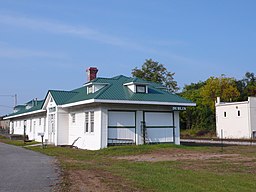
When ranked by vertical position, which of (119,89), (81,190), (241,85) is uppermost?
(241,85)

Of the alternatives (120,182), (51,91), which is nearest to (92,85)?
(51,91)

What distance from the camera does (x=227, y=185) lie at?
407 inches

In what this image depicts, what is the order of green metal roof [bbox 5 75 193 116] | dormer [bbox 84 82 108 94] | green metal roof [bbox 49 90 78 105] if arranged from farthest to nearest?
1. green metal roof [bbox 49 90 78 105]
2. dormer [bbox 84 82 108 94]
3. green metal roof [bbox 5 75 193 116]

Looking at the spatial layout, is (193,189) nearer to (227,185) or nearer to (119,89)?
(227,185)

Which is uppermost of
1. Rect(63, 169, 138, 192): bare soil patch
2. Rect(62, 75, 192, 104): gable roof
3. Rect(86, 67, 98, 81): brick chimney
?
Rect(86, 67, 98, 81): brick chimney

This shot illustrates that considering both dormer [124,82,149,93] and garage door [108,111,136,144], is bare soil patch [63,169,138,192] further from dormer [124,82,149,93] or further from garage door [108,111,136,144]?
dormer [124,82,149,93]

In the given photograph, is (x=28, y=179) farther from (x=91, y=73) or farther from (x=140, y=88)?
(x=91, y=73)

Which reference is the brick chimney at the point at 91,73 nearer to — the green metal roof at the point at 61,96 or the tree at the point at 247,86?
the green metal roof at the point at 61,96

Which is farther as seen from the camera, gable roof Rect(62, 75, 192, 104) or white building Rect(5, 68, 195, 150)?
gable roof Rect(62, 75, 192, 104)

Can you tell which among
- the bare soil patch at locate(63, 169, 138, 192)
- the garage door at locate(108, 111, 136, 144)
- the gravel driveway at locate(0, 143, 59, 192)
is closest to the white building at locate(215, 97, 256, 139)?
the garage door at locate(108, 111, 136, 144)

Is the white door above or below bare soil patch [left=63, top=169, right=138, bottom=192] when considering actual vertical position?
above

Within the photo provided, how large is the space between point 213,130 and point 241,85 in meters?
22.2

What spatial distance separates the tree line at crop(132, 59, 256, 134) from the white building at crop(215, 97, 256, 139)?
6.46 m

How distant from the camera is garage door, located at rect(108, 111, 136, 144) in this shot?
86.7ft
